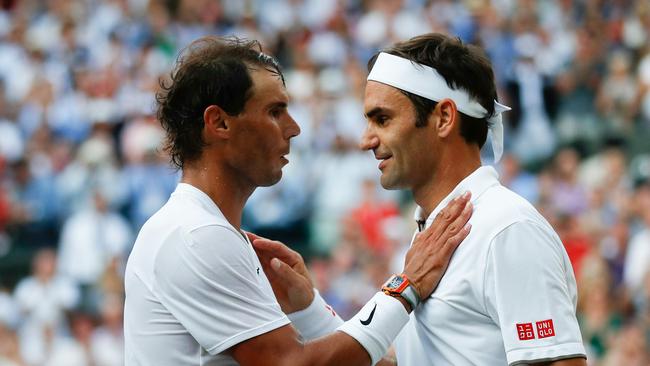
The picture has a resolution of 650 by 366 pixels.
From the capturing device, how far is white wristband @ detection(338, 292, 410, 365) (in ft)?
12.5

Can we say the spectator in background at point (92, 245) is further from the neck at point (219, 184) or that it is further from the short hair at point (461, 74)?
the short hair at point (461, 74)

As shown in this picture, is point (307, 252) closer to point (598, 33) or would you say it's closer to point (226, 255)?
point (598, 33)

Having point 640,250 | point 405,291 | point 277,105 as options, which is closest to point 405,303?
point 405,291

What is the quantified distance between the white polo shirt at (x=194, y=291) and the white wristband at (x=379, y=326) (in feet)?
0.91

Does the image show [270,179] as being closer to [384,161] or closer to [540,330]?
[384,161]

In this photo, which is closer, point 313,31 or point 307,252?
point 307,252

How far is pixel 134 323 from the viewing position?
12.6ft

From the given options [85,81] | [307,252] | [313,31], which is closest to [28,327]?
[307,252]

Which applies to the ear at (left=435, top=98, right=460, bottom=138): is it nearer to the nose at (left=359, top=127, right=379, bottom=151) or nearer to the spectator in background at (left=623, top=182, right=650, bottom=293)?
the nose at (left=359, top=127, right=379, bottom=151)

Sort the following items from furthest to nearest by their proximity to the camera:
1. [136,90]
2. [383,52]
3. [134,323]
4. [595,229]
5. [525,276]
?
1. [136,90]
2. [595,229]
3. [383,52]
4. [134,323]
5. [525,276]

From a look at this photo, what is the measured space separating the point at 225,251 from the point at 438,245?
0.72 metres

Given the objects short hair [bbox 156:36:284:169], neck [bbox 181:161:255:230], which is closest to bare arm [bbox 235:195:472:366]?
neck [bbox 181:161:255:230]

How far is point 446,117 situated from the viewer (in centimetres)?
396

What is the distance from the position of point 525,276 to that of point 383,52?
1.07 metres
